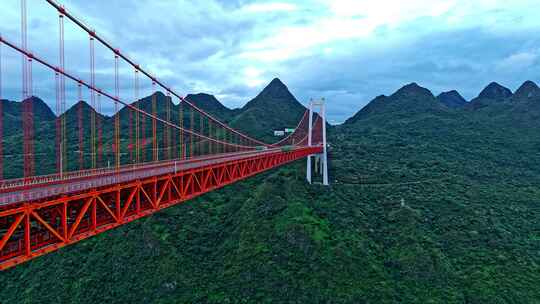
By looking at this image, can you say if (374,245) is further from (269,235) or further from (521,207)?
(521,207)

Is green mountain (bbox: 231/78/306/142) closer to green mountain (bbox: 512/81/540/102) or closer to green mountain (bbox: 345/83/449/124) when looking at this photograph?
green mountain (bbox: 345/83/449/124)

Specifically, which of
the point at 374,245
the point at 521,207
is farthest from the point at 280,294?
the point at 521,207

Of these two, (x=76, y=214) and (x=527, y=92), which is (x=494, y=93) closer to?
(x=527, y=92)

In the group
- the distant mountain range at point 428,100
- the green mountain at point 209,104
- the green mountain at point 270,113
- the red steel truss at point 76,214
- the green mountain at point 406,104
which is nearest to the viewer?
the red steel truss at point 76,214

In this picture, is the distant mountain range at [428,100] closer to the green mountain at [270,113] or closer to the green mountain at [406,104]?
the green mountain at [406,104]

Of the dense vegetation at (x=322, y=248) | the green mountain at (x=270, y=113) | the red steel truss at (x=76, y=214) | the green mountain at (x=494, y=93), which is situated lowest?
the dense vegetation at (x=322, y=248)

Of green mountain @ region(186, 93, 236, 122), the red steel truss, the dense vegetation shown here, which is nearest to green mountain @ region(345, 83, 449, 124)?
the dense vegetation

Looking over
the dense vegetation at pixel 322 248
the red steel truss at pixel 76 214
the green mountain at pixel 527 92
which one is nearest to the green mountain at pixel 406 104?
the green mountain at pixel 527 92
